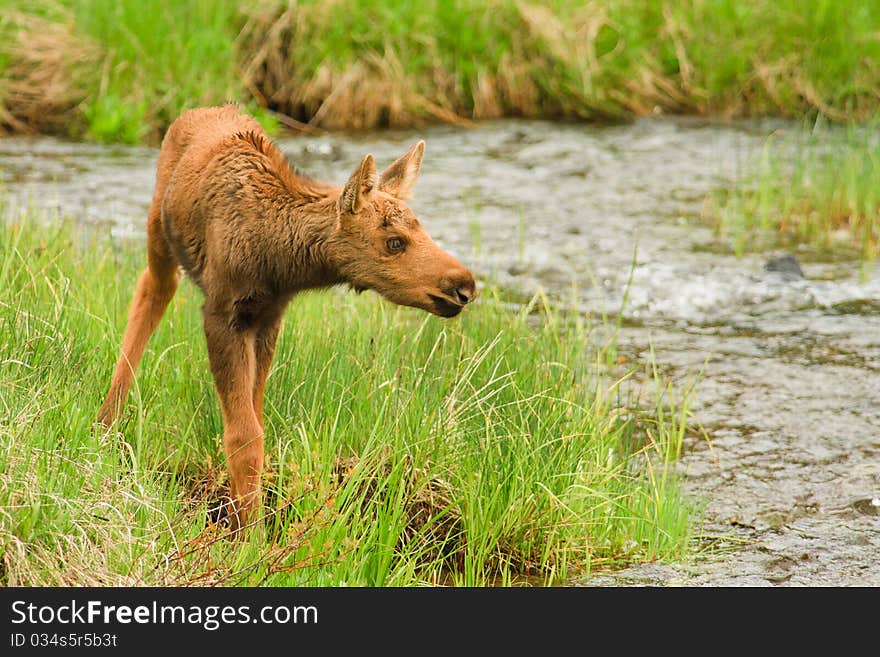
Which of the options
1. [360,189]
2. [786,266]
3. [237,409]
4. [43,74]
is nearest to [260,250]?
[360,189]

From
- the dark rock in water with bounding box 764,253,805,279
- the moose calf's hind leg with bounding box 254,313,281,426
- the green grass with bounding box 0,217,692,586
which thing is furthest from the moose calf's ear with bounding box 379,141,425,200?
the dark rock in water with bounding box 764,253,805,279

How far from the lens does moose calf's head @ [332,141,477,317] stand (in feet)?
16.1

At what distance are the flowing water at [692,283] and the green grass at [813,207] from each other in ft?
0.87

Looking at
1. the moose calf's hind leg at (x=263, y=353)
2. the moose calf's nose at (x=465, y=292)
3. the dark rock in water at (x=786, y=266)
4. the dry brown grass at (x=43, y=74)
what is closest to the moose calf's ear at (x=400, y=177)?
the moose calf's nose at (x=465, y=292)

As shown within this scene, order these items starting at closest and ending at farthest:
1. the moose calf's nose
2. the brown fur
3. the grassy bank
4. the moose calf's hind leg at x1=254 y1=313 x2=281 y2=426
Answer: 1. the moose calf's nose
2. the brown fur
3. the moose calf's hind leg at x1=254 y1=313 x2=281 y2=426
4. the grassy bank

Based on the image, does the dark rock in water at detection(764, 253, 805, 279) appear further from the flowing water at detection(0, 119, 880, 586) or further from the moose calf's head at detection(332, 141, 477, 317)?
the moose calf's head at detection(332, 141, 477, 317)

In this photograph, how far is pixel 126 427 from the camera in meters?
5.61

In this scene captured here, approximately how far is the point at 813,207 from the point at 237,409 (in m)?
6.44

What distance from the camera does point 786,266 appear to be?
9.55 m

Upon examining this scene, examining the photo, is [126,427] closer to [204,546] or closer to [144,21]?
[204,546]

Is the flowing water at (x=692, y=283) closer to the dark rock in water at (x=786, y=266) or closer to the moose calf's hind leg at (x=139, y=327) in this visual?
the dark rock in water at (x=786, y=266)

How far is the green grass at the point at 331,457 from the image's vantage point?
457 cm

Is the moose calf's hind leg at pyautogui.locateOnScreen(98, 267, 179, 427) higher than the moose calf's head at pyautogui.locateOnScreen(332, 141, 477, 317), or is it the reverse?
the moose calf's head at pyautogui.locateOnScreen(332, 141, 477, 317)

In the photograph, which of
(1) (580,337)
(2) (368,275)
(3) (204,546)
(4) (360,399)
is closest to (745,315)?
(1) (580,337)
